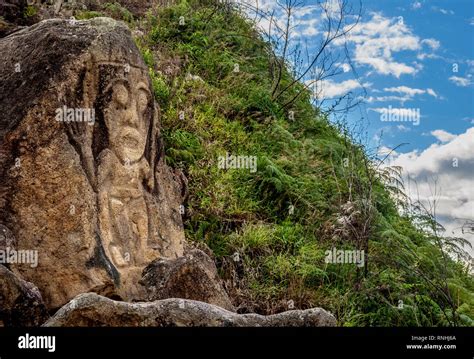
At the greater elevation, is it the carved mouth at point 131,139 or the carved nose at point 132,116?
the carved nose at point 132,116

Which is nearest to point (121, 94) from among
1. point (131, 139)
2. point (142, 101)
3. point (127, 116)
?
Result: point (127, 116)

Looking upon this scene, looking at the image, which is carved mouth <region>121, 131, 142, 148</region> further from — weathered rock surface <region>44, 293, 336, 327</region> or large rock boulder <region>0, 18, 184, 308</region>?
weathered rock surface <region>44, 293, 336, 327</region>

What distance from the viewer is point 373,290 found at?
422 inches

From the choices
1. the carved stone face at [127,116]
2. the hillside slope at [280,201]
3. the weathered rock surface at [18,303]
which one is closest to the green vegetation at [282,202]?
the hillside slope at [280,201]

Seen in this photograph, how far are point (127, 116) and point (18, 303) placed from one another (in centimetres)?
259

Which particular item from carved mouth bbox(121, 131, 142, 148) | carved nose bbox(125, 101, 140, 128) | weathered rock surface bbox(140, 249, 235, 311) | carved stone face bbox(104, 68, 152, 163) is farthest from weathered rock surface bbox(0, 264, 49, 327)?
carved nose bbox(125, 101, 140, 128)

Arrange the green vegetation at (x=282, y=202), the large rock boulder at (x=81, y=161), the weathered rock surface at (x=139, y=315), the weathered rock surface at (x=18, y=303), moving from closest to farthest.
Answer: the weathered rock surface at (x=139, y=315)
the weathered rock surface at (x=18, y=303)
the large rock boulder at (x=81, y=161)
the green vegetation at (x=282, y=202)

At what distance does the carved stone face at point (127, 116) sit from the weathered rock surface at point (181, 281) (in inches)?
48.5

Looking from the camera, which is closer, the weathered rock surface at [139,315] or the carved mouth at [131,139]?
the weathered rock surface at [139,315]

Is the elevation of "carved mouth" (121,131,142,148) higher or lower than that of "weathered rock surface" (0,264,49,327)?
higher

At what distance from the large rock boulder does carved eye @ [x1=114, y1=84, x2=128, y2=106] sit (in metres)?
0.01

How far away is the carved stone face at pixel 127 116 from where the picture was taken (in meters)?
8.01

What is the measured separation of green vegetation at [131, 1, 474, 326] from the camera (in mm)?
10664

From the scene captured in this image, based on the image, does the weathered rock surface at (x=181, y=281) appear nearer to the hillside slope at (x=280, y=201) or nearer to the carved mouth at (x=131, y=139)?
the carved mouth at (x=131, y=139)
